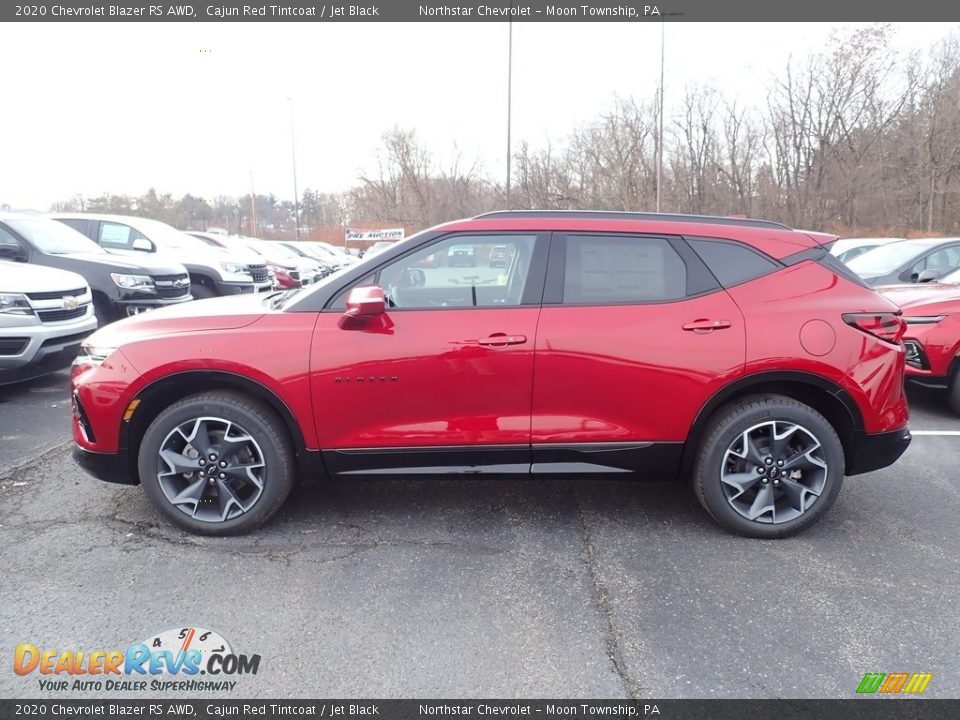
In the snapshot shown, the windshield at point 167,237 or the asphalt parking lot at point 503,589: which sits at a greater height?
the windshield at point 167,237

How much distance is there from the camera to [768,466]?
10.6 feet

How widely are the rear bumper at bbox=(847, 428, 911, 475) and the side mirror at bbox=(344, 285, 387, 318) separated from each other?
2.61 meters

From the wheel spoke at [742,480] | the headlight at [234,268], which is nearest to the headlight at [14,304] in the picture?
the headlight at [234,268]

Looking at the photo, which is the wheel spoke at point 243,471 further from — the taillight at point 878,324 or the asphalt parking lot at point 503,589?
the taillight at point 878,324

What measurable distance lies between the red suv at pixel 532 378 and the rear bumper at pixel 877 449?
0.01m

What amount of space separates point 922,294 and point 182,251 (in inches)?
444

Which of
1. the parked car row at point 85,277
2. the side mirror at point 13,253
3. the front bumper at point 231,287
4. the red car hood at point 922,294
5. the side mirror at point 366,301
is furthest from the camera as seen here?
the front bumper at point 231,287

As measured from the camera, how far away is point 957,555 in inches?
123

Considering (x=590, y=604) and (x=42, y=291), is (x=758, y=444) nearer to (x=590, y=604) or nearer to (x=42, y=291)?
(x=590, y=604)

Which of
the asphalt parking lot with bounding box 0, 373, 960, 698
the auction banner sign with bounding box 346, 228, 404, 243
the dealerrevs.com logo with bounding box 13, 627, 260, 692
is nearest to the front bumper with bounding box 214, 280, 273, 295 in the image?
the asphalt parking lot with bounding box 0, 373, 960, 698

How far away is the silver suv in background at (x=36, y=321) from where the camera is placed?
5730mm

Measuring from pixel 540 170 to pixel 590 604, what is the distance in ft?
139

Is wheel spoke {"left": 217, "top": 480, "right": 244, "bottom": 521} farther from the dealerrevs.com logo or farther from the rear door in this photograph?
the rear door

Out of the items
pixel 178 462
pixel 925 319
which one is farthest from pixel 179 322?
pixel 925 319
